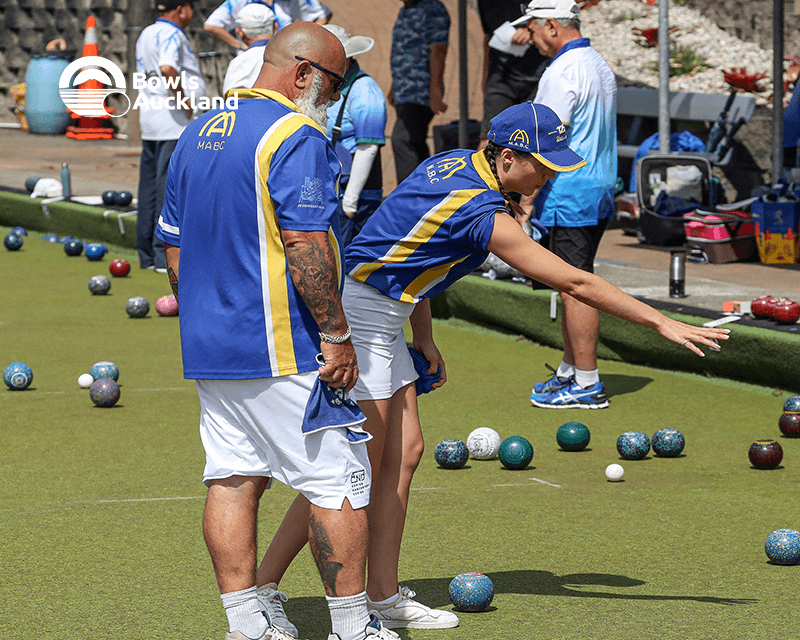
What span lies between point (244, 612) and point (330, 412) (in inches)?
23.1

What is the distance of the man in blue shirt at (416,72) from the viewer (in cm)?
1000

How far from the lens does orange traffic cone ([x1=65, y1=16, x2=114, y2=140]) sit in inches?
801

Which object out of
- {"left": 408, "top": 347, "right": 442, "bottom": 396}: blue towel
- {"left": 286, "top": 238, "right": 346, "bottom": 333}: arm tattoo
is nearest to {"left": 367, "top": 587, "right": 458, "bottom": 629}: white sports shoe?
{"left": 408, "top": 347, "right": 442, "bottom": 396}: blue towel

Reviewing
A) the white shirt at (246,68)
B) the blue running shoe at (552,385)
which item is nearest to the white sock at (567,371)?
the blue running shoe at (552,385)

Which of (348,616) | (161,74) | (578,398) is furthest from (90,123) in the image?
(348,616)

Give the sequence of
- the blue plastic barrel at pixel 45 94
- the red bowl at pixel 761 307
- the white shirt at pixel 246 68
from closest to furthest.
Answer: the red bowl at pixel 761 307
the white shirt at pixel 246 68
the blue plastic barrel at pixel 45 94

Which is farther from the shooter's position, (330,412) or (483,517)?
(483,517)

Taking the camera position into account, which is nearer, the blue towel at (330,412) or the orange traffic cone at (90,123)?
the blue towel at (330,412)

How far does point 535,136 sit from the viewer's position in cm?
374

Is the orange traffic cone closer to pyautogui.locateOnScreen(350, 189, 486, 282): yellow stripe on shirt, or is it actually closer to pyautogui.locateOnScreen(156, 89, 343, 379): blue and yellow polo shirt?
pyautogui.locateOnScreen(350, 189, 486, 282): yellow stripe on shirt

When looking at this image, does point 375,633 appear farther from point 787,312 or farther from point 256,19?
point 256,19

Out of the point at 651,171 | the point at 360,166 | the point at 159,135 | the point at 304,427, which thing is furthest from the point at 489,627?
the point at 651,171

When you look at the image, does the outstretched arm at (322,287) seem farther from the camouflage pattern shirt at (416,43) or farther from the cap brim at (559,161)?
the camouflage pattern shirt at (416,43)

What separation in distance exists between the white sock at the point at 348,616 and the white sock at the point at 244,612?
0.20 meters
